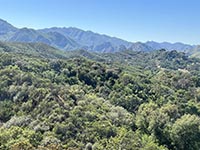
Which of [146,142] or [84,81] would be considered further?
[84,81]

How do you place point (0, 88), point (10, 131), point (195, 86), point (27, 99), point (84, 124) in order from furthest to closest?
point (195, 86) → point (0, 88) → point (27, 99) → point (84, 124) → point (10, 131)

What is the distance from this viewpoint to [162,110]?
84438mm

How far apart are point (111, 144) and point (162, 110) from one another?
30689 millimetres

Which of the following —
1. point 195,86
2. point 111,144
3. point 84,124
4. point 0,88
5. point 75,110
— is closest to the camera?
point 111,144

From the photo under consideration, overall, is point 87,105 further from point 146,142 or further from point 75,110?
point 146,142

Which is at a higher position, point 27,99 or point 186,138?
point 27,99

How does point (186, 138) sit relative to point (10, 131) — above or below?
below

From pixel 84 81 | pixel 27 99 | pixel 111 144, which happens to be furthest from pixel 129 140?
pixel 84 81

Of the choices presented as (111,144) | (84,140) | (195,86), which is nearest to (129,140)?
(111,144)

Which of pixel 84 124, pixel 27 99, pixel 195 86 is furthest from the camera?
pixel 195 86

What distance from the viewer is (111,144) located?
57.0 m

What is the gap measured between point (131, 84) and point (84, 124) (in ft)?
182

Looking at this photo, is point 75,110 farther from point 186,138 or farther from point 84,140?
point 186,138

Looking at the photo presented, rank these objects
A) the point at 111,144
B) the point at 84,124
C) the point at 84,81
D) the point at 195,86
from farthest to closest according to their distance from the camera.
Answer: the point at 195,86
the point at 84,81
the point at 84,124
the point at 111,144
